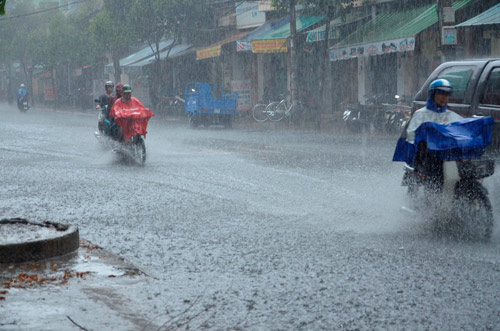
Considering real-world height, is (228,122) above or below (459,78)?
below

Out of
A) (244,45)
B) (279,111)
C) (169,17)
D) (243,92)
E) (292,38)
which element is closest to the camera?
(292,38)

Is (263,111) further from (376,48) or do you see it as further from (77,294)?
(77,294)

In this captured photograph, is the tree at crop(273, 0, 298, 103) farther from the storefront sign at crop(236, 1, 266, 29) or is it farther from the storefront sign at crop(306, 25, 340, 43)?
the storefront sign at crop(236, 1, 266, 29)

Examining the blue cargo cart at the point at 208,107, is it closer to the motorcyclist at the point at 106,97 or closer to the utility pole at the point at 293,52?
the utility pole at the point at 293,52

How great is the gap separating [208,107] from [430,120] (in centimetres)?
1843

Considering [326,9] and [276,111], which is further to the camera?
[276,111]

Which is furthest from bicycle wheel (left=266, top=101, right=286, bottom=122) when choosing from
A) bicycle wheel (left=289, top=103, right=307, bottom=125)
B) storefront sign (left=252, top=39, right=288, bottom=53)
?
storefront sign (left=252, top=39, right=288, bottom=53)

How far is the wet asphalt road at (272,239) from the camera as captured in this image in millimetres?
4691

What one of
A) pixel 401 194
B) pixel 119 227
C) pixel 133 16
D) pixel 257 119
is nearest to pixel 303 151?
pixel 401 194

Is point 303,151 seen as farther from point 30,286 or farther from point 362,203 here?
point 30,286

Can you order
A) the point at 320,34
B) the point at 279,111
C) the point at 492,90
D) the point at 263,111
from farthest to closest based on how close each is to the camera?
the point at 263,111 < the point at 279,111 < the point at 320,34 < the point at 492,90

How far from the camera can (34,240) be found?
5.86m

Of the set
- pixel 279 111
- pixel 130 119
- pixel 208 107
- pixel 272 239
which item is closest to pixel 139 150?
pixel 130 119

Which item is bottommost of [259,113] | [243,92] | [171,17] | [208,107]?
[259,113]
